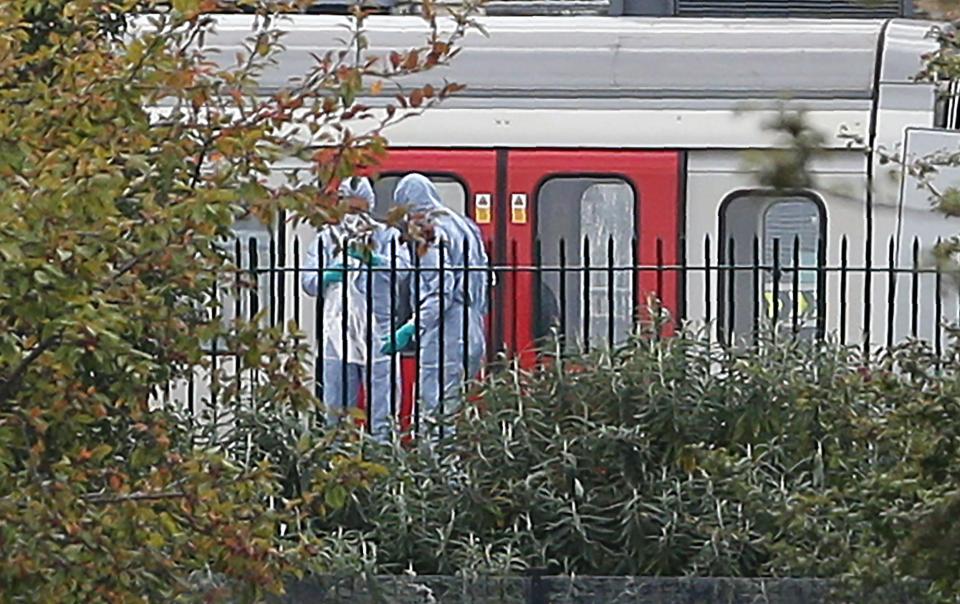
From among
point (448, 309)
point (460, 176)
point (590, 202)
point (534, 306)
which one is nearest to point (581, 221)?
point (590, 202)

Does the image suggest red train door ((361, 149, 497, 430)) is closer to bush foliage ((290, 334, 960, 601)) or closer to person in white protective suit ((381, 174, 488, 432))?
person in white protective suit ((381, 174, 488, 432))

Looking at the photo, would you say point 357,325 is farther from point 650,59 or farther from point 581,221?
point 650,59

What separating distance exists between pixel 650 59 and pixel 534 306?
160cm

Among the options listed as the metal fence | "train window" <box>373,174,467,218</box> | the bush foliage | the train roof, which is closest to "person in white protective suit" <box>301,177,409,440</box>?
the metal fence

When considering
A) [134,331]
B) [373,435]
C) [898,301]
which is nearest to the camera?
[134,331]

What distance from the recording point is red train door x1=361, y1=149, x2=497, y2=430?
11.0m

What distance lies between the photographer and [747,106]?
3.23 m

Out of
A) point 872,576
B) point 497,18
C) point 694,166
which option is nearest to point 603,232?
point 694,166

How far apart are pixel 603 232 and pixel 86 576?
7.69m

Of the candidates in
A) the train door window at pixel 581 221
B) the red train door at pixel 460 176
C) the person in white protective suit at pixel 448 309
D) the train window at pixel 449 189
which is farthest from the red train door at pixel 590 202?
the person in white protective suit at pixel 448 309

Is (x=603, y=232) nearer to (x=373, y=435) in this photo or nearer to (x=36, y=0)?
(x=373, y=435)

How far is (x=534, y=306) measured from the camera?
1037 cm

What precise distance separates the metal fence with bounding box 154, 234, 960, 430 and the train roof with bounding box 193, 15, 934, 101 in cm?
85

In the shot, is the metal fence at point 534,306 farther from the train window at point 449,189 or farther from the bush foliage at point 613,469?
the train window at point 449,189
